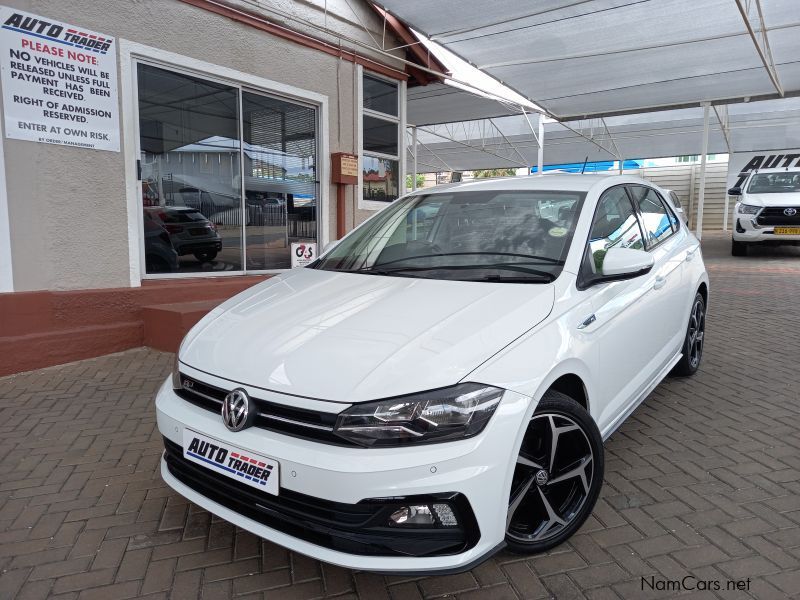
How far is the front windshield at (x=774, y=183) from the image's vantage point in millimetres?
13539

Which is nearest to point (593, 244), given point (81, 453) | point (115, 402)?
point (81, 453)

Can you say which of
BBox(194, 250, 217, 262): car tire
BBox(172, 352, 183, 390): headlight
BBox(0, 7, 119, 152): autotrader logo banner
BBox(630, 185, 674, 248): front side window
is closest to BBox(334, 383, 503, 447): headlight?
BBox(172, 352, 183, 390): headlight

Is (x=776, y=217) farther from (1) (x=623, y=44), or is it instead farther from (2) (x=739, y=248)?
(1) (x=623, y=44)

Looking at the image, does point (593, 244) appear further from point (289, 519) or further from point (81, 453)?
point (81, 453)

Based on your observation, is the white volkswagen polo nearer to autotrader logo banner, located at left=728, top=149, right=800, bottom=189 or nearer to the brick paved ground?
the brick paved ground

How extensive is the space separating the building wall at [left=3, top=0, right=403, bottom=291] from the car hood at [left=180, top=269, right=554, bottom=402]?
3.16m

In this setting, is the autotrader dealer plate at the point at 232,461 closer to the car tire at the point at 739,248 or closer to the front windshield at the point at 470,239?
the front windshield at the point at 470,239

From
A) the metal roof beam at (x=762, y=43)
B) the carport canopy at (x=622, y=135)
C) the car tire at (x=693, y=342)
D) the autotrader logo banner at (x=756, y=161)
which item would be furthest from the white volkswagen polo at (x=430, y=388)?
the autotrader logo banner at (x=756, y=161)

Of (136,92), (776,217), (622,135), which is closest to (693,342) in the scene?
(136,92)

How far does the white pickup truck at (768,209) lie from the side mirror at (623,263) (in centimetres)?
1237

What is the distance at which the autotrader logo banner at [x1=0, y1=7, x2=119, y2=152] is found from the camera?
4.76 m

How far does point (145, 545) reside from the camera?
2.57 meters

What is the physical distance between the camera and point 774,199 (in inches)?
513

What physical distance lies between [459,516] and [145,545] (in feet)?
4.93
